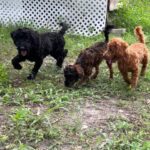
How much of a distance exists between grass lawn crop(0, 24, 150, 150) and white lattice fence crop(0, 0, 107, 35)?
2.61 meters

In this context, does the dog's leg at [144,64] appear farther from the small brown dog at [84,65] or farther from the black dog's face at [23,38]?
the black dog's face at [23,38]

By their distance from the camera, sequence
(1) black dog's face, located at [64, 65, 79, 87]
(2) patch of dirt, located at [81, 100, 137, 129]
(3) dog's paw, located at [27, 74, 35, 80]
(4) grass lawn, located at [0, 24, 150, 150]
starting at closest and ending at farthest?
(4) grass lawn, located at [0, 24, 150, 150] → (2) patch of dirt, located at [81, 100, 137, 129] → (1) black dog's face, located at [64, 65, 79, 87] → (3) dog's paw, located at [27, 74, 35, 80]

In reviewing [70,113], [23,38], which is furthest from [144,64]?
[70,113]

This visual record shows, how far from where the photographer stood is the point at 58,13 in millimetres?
10492

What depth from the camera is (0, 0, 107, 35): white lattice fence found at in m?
10.3

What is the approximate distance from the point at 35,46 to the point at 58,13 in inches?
143

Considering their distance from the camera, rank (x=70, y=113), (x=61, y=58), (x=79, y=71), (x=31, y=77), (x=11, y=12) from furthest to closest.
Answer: (x=11, y=12) → (x=61, y=58) → (x=31, y=77) → (x=79, y=71) → (x=70, y=113)

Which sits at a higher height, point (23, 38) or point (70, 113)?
point (23, 38)

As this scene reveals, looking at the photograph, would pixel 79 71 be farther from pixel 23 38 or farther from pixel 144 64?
pixel 144 64

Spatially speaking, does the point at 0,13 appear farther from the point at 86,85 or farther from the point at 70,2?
the point at 86,85

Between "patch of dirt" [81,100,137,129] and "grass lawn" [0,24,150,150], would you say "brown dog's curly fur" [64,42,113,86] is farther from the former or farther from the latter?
"patch of dirt" [81,100,137,129]

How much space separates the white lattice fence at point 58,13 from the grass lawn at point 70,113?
103 inches

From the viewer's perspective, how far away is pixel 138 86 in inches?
273

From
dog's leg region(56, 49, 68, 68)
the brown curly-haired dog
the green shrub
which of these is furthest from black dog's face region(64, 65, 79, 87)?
the green shrub
